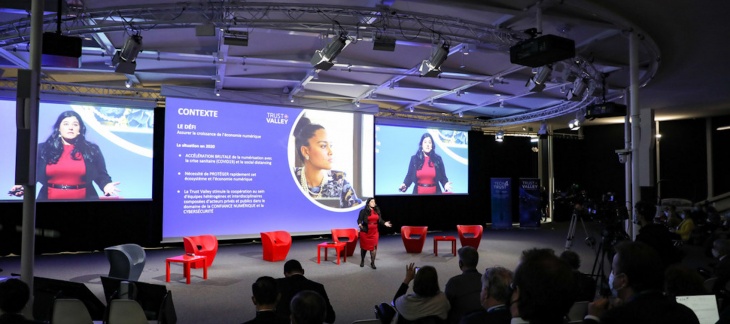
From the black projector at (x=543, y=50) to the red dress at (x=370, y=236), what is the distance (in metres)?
4.45

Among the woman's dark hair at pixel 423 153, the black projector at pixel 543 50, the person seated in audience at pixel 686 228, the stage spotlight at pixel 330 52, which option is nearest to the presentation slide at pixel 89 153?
the stage spotlight at pixel 330 52

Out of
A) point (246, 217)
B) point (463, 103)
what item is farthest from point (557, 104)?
point (246, 217)

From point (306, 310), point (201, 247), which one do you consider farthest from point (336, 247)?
point (306, 310)

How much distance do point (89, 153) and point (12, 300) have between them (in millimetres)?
7737

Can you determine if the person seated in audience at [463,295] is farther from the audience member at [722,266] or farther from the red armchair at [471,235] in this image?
the red armchair at [471,235]

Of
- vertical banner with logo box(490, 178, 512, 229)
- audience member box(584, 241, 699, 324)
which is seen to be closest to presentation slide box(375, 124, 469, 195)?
vertical banner with logo box(490, 178, 512, 229)

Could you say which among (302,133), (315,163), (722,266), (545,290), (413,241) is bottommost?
(413,241)

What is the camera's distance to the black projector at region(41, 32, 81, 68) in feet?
16.1

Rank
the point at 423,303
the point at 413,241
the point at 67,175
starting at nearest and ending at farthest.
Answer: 1. the point at 423,303
2. the point at 67,175
3. the point at 413,241

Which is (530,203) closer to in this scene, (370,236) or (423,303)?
(370,236)

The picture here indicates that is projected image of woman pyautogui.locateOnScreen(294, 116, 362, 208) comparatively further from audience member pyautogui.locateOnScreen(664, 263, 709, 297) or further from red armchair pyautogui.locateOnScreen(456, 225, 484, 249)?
audience member pyautogui.locateOnScreen(664, 263, 709, 297)

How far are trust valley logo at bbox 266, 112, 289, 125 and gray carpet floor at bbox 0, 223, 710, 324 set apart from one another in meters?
2.90

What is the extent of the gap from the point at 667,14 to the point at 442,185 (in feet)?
27.0

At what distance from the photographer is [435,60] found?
671 cm
